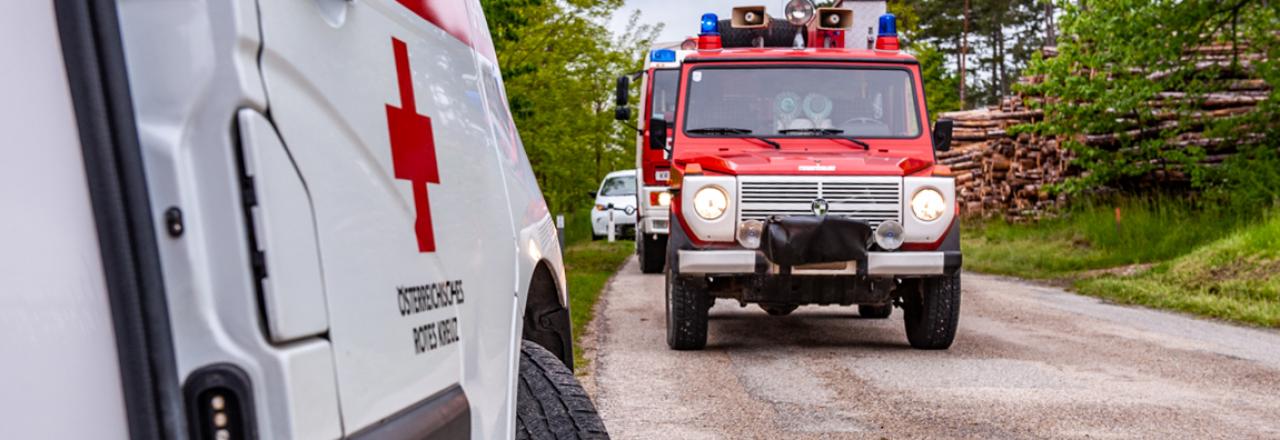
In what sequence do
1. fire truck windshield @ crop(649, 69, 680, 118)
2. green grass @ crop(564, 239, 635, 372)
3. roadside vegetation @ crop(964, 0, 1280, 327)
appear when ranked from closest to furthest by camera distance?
1. green grass @ crop(564, 239, 635, 372)
2. fire truck windshield @ crop(649, 69, 680, 118)
3. roadside vegetation @ crop(964, 0, 1280, 327)

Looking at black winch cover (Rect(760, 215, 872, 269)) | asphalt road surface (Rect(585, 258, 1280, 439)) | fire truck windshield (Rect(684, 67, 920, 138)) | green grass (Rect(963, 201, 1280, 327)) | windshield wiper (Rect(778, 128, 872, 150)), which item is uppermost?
fire truck windshield (Rect(684, 67, 920, 138))

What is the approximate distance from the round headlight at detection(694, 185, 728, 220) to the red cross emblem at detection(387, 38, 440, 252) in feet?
21.7

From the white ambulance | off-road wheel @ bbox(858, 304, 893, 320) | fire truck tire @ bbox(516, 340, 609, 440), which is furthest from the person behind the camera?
off-road wheel @ bbox(858, 304, 893, 320)

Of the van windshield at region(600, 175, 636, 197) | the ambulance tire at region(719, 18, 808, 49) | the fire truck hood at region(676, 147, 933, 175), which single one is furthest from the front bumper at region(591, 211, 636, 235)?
the fire truck hood at region(676, 147, 933, 175)

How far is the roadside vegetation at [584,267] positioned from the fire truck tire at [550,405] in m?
2.61

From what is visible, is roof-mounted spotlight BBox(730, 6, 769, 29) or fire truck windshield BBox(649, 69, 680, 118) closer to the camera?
roof-mounted spotlight BBox(730, 6, 769, 29)

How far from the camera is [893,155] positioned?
9.67 m

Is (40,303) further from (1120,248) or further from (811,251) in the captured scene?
(1120,248)

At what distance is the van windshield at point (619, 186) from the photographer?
30.6m

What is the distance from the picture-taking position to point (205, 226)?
63.4 inches

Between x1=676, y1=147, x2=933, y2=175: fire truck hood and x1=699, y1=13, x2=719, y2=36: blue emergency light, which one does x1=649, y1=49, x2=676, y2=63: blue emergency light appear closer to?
x1=699, y1=13, x2=719, y2=36: blue emergency light

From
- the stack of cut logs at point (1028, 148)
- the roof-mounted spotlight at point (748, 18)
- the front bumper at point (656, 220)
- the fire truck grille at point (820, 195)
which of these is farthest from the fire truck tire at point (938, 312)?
the stack of cut logs at point (1028, 148)

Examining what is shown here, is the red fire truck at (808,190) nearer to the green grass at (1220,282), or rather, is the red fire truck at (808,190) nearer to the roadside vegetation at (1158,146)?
the green grass at (1220,282)

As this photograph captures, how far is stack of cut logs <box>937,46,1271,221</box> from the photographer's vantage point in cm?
2130
